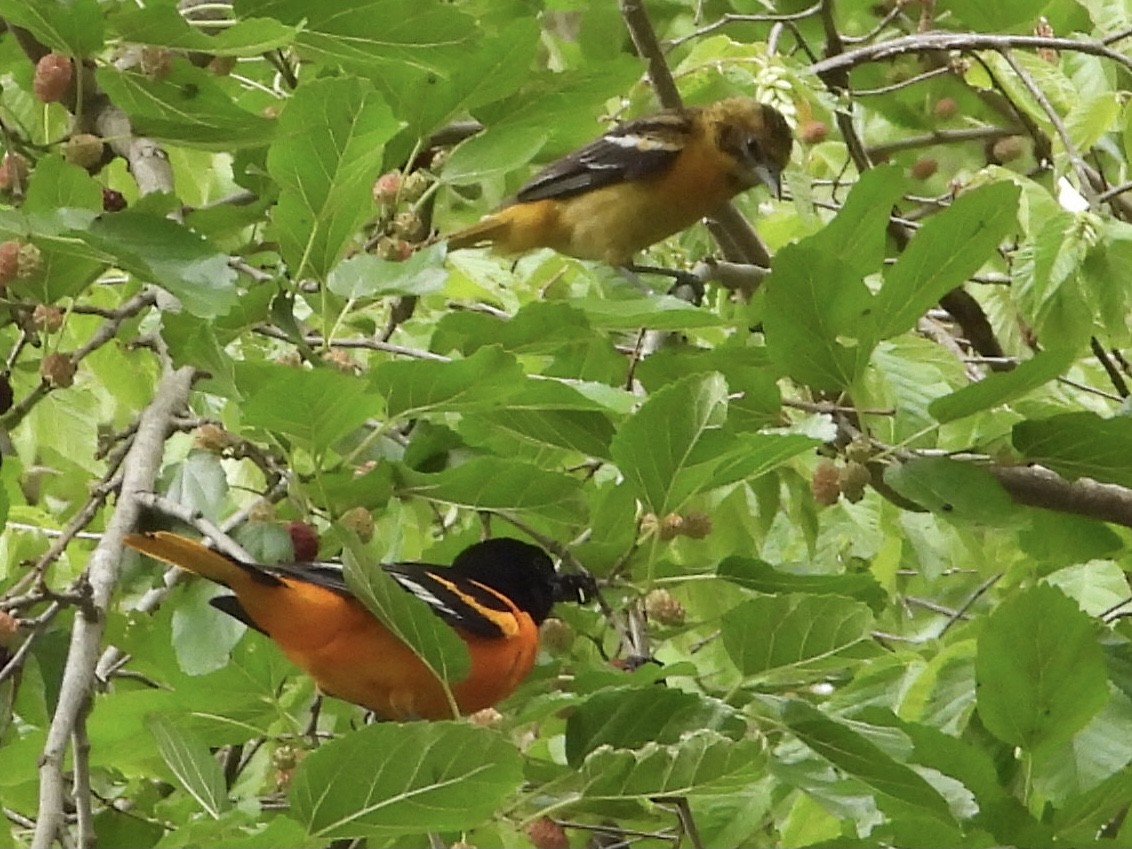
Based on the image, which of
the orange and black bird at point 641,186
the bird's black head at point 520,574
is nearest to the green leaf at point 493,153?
the bird's black head at point 520,574

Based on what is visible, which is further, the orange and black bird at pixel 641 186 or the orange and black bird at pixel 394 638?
the orange and black bird at pixel 641 186

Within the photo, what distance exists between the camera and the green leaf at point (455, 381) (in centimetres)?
156

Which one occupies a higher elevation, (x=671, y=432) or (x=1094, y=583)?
(x=671, y=432)

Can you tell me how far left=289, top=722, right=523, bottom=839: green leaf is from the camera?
130cm

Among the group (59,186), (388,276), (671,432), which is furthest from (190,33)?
(671,432)

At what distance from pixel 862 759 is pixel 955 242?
2.02 ft

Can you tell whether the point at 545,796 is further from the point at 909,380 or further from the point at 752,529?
the point at 752,529

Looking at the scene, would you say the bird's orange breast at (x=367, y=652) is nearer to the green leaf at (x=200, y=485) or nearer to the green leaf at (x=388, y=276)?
the green leaf at (x=200, y=485)

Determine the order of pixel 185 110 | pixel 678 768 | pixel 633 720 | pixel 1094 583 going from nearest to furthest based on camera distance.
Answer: pixel 678 768 → pixel 633 720 → pixel 185 110 → pixel 1094 583

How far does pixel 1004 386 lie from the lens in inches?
71.9

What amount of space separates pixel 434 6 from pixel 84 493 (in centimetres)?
279

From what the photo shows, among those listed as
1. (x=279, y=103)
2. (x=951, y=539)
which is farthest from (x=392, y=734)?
(x=951, y=539)

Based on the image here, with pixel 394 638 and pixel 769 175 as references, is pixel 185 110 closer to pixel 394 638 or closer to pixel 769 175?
pixel 394 638

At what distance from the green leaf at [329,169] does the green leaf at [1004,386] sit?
73cm
